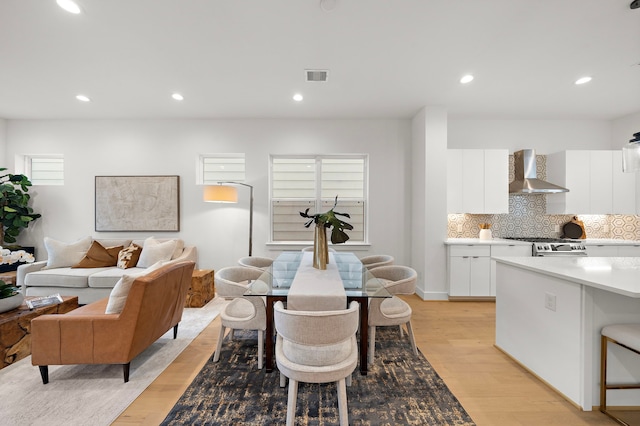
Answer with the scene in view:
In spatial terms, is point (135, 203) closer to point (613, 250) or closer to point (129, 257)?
point (129, 257)

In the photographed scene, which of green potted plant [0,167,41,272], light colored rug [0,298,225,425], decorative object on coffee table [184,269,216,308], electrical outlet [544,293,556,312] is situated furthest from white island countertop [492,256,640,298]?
green potted plant [0,167,41,272]

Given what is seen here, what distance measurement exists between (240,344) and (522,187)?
14.6ft

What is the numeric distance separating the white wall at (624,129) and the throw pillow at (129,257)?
7769 millimetres

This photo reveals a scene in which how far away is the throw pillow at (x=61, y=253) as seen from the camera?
3.98 m

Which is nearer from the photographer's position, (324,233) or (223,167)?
(324,233)

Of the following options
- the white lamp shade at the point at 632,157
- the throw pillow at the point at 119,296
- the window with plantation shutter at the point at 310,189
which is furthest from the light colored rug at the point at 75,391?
the white lamp shade at the point at 632,157

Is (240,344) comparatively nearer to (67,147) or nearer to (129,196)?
(129,196)

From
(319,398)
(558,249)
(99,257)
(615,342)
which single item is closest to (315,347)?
(319,398)

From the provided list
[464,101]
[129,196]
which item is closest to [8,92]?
[129,196]

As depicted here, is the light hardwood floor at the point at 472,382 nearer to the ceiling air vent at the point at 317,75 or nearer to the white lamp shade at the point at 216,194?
the white lamp shade at the point at 216,194

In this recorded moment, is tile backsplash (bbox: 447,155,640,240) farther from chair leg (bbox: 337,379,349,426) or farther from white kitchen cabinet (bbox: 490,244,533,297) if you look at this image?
chair leg (bbox: 337,379,349,426)

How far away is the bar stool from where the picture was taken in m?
1.65

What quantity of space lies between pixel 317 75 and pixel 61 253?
4.31m

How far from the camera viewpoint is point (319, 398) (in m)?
1.95
